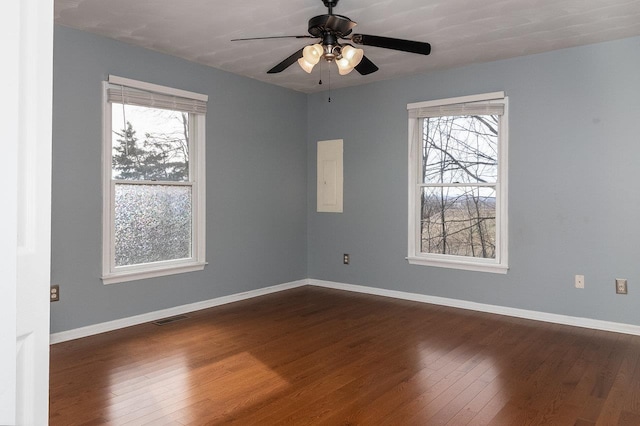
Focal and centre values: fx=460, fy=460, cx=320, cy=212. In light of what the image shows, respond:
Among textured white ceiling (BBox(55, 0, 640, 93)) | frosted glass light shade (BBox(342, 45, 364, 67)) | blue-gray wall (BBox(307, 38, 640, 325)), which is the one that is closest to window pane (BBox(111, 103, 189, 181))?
textured white ceiling (BBox(55, 0, 640, 93))

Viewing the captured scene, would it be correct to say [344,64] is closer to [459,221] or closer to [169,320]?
[459,221]

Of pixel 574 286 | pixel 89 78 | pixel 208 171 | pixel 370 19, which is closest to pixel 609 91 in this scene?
pixel 574 286

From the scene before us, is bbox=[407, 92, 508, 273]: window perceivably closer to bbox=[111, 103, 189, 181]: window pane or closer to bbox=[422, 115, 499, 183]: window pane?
bbox=[422, 115, 499, 183]: window pane

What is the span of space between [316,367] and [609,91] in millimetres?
3311

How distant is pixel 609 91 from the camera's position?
3.88 metres

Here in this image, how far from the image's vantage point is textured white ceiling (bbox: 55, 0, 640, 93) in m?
3.17

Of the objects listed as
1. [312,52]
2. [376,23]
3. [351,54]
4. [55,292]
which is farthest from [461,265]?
[55,292]

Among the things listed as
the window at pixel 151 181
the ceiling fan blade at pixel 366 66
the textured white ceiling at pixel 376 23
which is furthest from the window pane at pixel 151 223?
the ceiling fan blade at pixel 366 66

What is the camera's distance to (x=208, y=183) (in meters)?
4.68

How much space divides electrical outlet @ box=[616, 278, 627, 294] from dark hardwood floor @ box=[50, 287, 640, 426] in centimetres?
36

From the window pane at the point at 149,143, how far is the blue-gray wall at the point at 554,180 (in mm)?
2205

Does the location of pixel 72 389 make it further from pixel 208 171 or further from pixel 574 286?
pixel 574 286

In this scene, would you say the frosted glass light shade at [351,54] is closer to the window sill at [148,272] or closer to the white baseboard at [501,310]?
the window sill at [148,272]

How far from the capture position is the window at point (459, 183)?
447 cm
